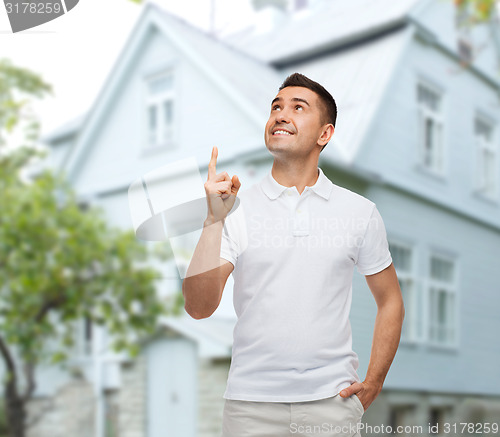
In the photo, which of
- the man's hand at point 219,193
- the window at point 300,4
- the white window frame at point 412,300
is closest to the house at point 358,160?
the white window frame at point 412,300

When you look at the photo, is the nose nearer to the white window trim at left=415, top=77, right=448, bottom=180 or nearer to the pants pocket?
the pants pocket

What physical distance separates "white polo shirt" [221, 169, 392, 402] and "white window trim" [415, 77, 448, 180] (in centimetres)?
662

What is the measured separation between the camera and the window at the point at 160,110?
7.92m

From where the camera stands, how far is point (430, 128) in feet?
27.7

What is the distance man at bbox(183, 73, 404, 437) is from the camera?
1394 mm

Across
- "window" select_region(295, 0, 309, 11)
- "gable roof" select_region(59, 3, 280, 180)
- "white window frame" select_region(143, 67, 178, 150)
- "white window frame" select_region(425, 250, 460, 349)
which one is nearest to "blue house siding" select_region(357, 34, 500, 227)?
"white window frame" select_region(425, 250, 460, 349)

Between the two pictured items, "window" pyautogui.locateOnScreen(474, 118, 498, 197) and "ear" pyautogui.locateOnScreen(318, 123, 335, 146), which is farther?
"window" pyautogui.locateOnScreen(474, 118, 498, 197)

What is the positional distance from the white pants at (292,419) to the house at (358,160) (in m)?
5.05

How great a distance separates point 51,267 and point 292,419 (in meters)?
6.38

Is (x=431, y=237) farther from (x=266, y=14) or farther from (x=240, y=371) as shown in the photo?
(x=240, y=371)

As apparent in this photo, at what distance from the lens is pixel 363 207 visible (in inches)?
61.2

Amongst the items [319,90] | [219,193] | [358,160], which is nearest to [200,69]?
[358,160]
